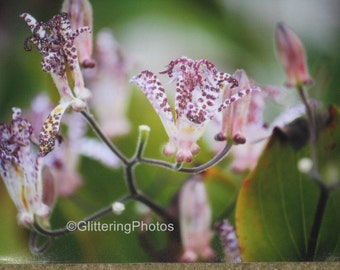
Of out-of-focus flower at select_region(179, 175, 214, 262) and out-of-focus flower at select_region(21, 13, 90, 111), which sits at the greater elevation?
out-of-focus flower at select_region(21, 13, 90, 111)

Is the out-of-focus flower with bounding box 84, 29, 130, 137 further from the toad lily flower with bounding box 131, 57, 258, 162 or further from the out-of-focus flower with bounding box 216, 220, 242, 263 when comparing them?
the out-of-focus flower with bounding box 216, 220, 242, 263

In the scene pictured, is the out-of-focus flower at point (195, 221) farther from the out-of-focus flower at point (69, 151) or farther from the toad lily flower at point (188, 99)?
the out-of-focus flower at point (69, 151)

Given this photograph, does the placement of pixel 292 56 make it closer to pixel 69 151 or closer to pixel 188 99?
pixel 188 99

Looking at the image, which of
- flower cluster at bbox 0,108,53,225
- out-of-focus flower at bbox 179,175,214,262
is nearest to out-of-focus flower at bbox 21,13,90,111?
flower cluster at bbox 0,108,53,225

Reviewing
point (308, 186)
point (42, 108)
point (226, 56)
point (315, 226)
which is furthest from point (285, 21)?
point (42, 108)

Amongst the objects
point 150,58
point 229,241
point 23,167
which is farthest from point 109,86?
point 229,241

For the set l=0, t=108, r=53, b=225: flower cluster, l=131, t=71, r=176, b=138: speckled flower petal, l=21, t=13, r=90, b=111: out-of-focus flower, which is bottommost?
l=0, t=108, r=53, b=225: flower cluster
